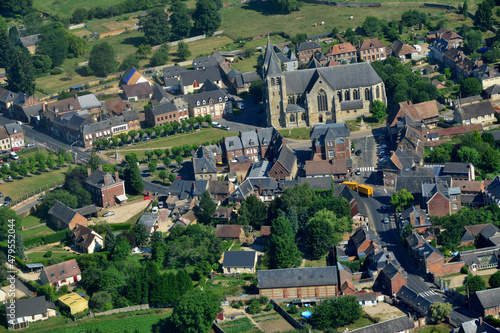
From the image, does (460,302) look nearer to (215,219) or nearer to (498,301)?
(498,301)

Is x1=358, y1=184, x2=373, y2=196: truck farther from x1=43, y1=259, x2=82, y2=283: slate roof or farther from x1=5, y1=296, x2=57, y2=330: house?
x1=5, y1=296, x2=57, y2=330: house

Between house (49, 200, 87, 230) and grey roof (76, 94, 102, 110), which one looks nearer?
house (49, 200, 87, 230)

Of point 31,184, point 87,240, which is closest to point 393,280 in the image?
point 87,240

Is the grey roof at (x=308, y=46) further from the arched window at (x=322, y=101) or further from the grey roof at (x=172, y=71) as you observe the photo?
the arched window at (x=322, y=101)

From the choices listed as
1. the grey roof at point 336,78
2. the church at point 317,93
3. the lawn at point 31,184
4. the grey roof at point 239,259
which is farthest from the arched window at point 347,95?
the grey roof at point 239,259

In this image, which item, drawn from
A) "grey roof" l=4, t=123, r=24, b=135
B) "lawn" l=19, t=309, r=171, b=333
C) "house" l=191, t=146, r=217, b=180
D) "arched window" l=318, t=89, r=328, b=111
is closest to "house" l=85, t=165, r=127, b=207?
"house" l=191, t=146, r=217, b=180

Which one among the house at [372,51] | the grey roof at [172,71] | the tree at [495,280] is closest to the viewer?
the tree at [495,280]
